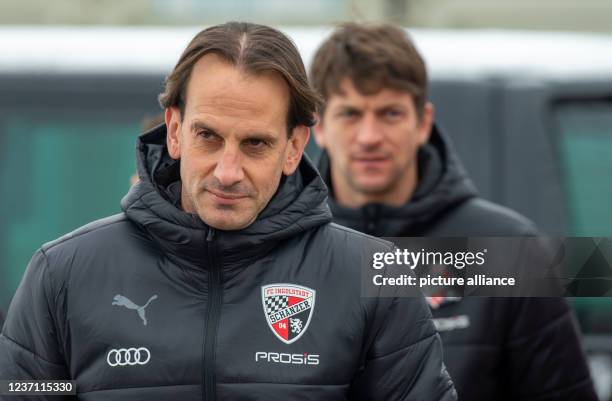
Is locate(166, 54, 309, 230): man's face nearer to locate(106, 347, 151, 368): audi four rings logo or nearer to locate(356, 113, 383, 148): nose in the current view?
locate(106, 347, 151, 368): audi four rings logo

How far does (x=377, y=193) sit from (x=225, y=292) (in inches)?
60.0

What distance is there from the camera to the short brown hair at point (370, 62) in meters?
3.98

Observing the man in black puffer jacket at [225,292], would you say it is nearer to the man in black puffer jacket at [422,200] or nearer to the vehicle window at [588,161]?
the man in black puffer jacket at [422,200]

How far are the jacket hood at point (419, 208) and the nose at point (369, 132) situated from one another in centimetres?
18

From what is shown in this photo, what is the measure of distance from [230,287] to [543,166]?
8.99 feet

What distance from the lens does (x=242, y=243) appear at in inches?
99.3

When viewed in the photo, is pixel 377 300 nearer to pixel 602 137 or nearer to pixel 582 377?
pixel 582 377

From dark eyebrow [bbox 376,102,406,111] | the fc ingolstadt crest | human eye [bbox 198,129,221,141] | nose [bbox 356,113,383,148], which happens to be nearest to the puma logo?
the fc ingolstadt crest

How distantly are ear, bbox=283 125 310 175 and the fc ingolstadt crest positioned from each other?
0.25 meters

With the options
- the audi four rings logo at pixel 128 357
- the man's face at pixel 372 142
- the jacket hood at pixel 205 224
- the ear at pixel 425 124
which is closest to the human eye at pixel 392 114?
the man's face at pixel 372 142

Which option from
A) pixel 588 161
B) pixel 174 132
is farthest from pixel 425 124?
pixel 174 132

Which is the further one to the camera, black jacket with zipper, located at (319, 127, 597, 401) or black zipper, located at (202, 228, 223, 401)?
black jacket with zipper, located at (319, 127, 597, 401)

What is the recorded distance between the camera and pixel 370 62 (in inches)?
156

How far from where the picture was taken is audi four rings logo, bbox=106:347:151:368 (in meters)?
2.46
